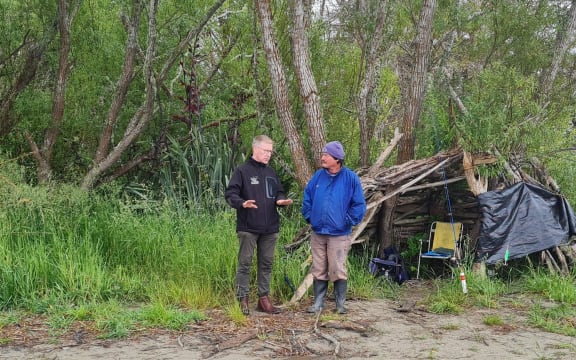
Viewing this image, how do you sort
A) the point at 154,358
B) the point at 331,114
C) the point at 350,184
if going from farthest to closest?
the point at 331,114, the point at 350,184, the point at 154,358

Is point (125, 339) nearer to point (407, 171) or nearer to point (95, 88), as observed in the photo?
point (407, 171)

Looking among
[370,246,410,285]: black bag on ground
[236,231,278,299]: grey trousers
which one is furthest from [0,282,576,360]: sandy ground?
[370,246,410,285]: black bag on ground

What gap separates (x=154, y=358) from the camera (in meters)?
4.64

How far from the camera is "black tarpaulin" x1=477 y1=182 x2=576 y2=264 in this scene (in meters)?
7.28

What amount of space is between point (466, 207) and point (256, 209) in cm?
447

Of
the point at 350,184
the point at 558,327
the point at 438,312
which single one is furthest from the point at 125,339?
the point at 558,327

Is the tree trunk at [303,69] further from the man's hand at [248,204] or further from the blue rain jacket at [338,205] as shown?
the man's hand at [248,204]

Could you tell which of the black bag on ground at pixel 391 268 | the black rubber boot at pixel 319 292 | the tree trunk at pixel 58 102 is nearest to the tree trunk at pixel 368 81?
the black bag on ground at pixel 391 268

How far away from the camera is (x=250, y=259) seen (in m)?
5.82

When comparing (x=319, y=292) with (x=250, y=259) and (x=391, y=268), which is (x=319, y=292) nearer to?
(x=250, y=259)

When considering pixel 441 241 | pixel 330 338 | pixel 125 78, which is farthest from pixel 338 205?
pixel 125 78

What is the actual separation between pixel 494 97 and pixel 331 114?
342 cm

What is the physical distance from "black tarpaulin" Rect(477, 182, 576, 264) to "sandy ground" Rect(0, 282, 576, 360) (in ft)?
4.67

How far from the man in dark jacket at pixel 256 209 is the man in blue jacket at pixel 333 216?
1.35 ft
